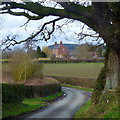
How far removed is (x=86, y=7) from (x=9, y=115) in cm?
914

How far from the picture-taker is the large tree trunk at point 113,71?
9760 millimetres

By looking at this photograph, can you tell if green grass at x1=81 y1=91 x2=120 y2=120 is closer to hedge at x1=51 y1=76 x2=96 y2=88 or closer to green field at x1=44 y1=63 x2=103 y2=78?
hedge at x1=51 y1=76 x2=96 y2=88

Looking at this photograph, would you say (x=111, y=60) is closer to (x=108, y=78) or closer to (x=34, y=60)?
(x=108, y=78)

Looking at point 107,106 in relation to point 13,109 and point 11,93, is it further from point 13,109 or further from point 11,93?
point 11,93

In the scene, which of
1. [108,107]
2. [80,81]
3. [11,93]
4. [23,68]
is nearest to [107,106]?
[108,107]

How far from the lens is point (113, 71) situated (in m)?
10.2

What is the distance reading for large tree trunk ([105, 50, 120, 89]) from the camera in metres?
9.76

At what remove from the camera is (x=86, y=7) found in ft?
27.6

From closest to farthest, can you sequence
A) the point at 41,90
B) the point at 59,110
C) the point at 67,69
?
the point at 59,110 < the point at 41,90 < the point at 67,69

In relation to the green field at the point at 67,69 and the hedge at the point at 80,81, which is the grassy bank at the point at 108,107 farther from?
the green field at the point at 67,69

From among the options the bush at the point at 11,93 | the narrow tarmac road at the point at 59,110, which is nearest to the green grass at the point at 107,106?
the narrow tarmac road at the point at 59,110

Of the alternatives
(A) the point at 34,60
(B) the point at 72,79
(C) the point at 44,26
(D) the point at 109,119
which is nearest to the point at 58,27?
(C) the point at 44,26

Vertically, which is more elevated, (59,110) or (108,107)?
(108,107)

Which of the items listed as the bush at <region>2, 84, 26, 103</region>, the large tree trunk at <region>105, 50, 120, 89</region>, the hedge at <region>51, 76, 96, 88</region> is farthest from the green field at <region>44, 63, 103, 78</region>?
the large tree trunk at <region>105, 50, 120, 89</region>
